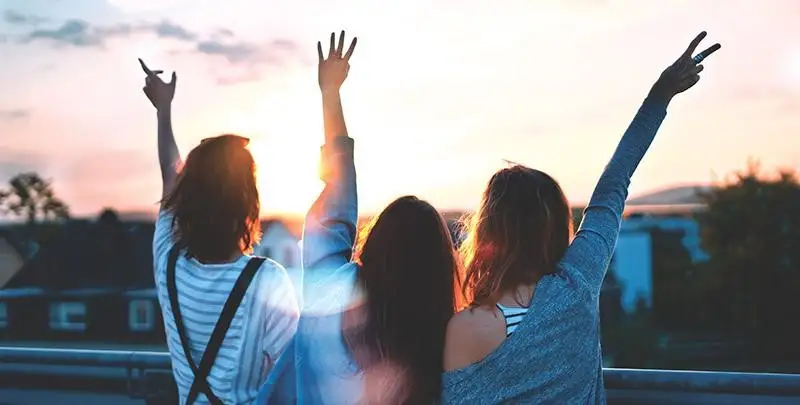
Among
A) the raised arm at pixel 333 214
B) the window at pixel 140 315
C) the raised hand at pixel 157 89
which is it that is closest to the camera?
the raised arm at pixel 333 214

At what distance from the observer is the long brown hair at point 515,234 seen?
7.67ft

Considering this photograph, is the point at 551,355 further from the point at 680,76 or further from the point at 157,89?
the point at 157,89

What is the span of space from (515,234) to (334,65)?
89 centimetres

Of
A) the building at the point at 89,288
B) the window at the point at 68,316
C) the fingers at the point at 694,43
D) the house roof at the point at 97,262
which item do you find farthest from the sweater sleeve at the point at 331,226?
the window at the point at 68,316

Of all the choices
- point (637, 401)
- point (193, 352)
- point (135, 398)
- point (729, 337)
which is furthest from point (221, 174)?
point (729, 337)

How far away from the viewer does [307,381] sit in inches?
98.1

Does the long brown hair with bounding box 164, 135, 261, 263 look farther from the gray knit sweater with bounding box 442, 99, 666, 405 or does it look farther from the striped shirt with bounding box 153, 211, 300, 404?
the gray knit sweater with bounding box 442, 99, 666, 405

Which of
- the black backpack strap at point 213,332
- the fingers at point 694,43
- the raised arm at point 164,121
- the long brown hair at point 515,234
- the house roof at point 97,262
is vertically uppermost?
the fingers at point 694,43

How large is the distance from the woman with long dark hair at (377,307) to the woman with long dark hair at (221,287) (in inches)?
13.3

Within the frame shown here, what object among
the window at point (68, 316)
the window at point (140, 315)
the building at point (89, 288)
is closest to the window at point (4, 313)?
the building at point (89, 288)

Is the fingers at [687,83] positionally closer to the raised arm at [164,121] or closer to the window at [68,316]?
the raised arm at [164,121]

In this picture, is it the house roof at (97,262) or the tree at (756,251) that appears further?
the tree at (756,251)

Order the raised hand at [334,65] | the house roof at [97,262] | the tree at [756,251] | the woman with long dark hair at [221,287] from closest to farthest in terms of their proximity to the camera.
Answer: the woman with long dark hair at [221,287] → the raised hand at [334,65] → the house roof at [97,262] → the tree at [756,251]

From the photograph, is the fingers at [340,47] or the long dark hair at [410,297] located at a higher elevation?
the fingers at [340,47]
